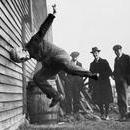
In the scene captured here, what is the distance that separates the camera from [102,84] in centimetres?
1020

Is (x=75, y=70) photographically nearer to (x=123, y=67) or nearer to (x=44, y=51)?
(x=44, y=51)

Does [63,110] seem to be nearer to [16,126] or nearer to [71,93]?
[71,93]

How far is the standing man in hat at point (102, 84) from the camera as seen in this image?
999 cm

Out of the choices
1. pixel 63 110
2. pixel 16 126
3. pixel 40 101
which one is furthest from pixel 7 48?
pixel 63 110

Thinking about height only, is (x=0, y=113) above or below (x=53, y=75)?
below

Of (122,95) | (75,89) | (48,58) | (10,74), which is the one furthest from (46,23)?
(75,89)

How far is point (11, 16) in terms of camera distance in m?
6.51

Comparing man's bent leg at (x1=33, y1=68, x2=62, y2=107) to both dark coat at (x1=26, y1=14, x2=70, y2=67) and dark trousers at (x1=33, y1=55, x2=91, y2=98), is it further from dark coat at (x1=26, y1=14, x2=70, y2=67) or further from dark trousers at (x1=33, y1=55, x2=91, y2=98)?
dark coat at (x1=26, y1=14, x2=70, y2=67)

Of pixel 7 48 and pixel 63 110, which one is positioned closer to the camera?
pixel 7 48

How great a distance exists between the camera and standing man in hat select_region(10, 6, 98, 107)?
4.95 metres

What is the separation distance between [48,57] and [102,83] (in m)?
5.32

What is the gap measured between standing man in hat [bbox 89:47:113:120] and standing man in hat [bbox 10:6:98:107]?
15.3 feet

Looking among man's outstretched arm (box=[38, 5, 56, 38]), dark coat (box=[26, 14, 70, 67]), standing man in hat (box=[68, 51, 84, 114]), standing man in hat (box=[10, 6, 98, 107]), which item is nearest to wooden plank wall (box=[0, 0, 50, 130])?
standing man in hat (box=[10, 6, 98, 107])

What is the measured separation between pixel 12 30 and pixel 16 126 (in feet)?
6.98
